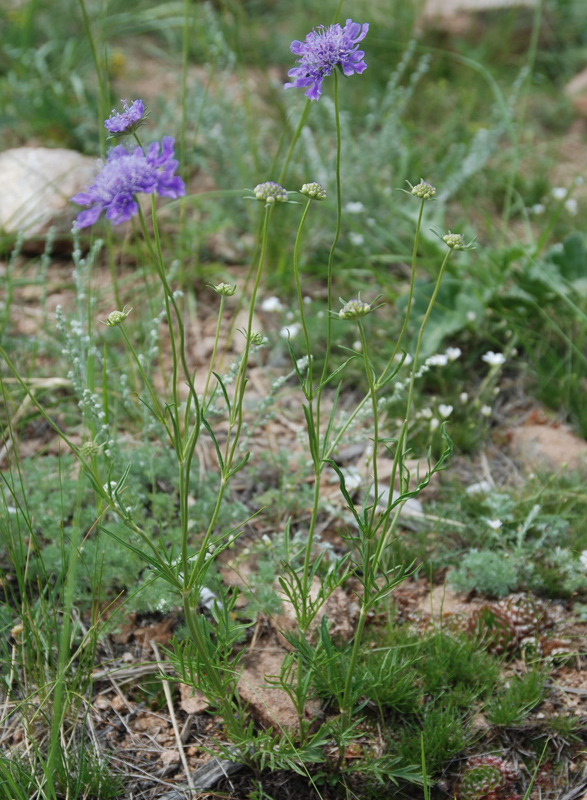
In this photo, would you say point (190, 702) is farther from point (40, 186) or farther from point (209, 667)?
point (40, 186)

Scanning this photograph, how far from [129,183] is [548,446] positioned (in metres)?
1.78

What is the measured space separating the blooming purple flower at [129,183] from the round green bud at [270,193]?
0.52 ft

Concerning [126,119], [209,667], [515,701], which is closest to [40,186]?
[126,119]

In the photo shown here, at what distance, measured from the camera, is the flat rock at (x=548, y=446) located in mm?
2258

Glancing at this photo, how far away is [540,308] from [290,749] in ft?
5.85

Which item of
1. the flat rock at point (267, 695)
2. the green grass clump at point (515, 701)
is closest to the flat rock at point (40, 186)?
the flat rock at point (267, 695)

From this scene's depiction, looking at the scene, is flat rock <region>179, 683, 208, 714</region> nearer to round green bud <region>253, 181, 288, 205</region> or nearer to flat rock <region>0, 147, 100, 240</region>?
round green bud <region>253, 181, 288, 205</region>

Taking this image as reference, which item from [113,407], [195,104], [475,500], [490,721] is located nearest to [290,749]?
[490,721]

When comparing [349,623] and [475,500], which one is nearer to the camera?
[349,623]

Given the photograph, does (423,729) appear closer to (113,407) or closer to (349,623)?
(349,623)

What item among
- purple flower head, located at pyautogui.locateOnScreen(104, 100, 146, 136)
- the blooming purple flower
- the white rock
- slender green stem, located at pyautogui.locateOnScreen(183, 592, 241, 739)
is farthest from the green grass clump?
the white rock

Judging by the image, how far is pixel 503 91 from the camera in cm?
398

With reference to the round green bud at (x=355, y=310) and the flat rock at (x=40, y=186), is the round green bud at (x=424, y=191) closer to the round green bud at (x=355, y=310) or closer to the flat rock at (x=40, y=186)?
the round green bud at (x=355, y=310)

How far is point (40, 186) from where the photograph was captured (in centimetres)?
305
